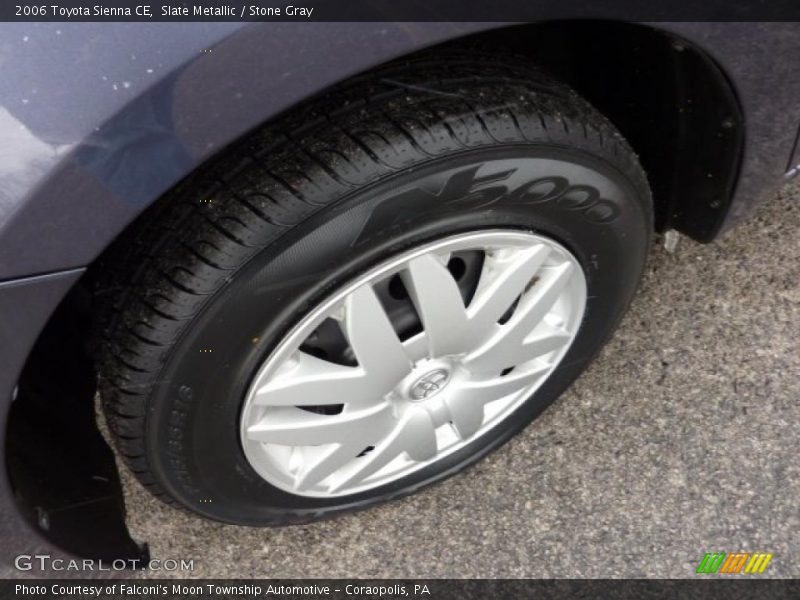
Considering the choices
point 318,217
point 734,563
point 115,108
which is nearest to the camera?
point 115,108

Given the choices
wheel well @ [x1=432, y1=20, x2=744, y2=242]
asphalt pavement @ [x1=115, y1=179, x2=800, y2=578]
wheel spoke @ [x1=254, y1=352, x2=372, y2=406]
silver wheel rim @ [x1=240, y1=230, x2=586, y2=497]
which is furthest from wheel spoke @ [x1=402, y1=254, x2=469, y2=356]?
asphalt pavement @ [x1=115, y1=179, x2=800, y2=578]

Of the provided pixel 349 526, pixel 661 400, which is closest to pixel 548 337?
pixel 661 400

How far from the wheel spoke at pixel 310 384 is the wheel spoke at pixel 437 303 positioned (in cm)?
15

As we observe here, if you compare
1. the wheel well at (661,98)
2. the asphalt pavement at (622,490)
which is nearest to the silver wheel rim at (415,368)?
the asphalt pavement at (622,490)

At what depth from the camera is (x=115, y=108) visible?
1.01 meters

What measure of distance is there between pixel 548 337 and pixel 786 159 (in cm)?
55

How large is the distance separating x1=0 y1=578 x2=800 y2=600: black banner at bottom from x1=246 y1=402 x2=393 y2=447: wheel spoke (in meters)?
0.44

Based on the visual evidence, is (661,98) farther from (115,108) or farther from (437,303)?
(115,108)

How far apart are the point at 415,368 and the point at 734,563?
0.84 metres

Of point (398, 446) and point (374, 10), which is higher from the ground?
point (374, 10)

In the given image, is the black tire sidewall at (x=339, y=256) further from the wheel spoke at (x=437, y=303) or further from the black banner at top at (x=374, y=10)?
the black banner at top at (x=374, y=10)

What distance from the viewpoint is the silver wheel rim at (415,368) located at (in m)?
1.41

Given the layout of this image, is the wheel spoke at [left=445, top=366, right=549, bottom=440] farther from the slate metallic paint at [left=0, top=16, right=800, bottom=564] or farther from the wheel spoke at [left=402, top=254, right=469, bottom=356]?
the slate metallic paint at [left=0, top=16, right=800, bottom=564]

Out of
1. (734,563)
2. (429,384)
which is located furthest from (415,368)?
(734,563)
